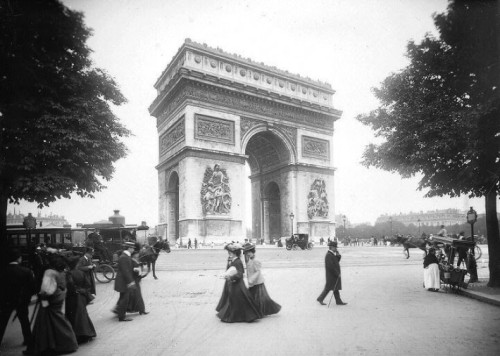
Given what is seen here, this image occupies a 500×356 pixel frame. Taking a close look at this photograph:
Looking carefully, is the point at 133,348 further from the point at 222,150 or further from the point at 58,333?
the point at 222,150

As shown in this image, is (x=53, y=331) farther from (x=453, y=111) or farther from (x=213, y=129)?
(x=213, y=129)

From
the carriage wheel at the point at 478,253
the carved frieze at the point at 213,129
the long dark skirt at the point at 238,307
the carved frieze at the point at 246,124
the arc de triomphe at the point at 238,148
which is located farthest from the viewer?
the carved frieze at the point at 246,124

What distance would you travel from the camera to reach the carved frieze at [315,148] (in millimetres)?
38188

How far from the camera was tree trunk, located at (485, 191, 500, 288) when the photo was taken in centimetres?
1040

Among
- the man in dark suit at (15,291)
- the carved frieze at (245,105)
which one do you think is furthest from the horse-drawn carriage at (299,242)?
the man in dark suit at (15,291)

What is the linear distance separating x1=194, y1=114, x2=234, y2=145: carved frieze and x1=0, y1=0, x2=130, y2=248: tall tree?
18.0 metres

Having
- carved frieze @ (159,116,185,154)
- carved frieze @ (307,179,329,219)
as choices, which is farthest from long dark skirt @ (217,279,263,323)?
carved frieze @ (307,179,329,219)

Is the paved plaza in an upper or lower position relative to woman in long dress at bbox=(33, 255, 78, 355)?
lower

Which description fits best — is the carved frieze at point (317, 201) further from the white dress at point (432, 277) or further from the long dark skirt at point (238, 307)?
the long dark skirt at point (238, 307)

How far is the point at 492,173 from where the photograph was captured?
8820mm

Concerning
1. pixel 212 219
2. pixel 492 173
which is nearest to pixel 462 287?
pixel 492 173

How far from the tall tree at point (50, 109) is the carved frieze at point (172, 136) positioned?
1873 cm

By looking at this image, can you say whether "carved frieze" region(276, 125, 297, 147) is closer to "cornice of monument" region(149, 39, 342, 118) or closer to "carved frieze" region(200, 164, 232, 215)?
"cornice of monument" region(149, 39, 342, 118)

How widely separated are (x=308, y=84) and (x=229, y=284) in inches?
1342
